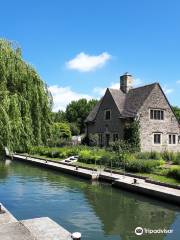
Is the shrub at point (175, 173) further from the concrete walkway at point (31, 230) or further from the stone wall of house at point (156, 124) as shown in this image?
the stone wall of house at point (156, 124)

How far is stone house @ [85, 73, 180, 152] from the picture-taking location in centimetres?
4331

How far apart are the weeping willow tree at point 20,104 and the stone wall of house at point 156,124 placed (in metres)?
27.0

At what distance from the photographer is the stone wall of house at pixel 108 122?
148ft

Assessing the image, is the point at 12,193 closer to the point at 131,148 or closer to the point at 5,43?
the point at 5,43

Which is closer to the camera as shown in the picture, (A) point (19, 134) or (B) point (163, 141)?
(A) point (19, 134)

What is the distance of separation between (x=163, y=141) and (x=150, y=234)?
3124cm

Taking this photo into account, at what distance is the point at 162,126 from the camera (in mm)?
44812

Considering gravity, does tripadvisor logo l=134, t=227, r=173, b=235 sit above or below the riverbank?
below

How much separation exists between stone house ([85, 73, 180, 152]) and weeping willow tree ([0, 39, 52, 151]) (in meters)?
26.4

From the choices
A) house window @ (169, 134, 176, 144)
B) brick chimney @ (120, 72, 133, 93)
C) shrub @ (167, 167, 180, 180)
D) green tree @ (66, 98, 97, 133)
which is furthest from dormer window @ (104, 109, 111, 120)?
green tree @ (66, 98, 97, 133)

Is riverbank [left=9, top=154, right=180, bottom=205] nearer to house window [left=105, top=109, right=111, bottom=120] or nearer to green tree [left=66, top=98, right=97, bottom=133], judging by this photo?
house window [left=105, top=109, right=111, bottom=120]

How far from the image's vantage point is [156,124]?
145 ft

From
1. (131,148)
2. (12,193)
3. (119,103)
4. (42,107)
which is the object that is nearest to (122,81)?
(119,103)

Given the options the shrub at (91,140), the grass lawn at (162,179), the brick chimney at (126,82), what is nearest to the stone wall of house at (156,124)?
the brick chimney at (126,82)
